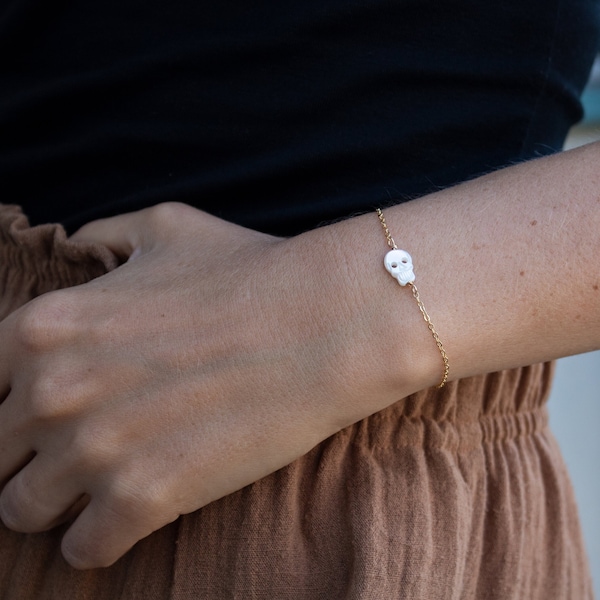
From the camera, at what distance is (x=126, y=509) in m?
0.74

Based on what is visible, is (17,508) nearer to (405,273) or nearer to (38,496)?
(38,496)

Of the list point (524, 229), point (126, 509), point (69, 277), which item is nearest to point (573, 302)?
point (524, 229)

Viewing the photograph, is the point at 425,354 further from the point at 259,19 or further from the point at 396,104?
the point at 259,19

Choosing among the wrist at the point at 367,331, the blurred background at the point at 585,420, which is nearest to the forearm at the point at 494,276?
the wrist at the point at 367,331

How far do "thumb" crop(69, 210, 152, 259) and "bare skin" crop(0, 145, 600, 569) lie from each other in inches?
4.4

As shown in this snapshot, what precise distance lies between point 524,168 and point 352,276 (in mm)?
243

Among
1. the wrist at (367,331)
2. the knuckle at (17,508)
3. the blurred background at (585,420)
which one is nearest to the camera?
the wrist at (367,331)

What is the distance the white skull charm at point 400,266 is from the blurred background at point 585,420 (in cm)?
189

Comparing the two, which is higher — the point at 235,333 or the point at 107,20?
the point at 107,20

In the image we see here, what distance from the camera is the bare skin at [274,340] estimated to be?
70cm

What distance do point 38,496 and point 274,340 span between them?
0.35 meters

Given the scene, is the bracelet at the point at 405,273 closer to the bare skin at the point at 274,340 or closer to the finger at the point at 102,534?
the bare skin at the point at 274,340

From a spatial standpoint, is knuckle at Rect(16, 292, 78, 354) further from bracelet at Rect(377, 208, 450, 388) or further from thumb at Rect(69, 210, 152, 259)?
bracelet at Rect(377, 208, 450, 388)

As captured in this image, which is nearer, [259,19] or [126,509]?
[126,509]
